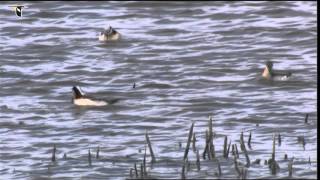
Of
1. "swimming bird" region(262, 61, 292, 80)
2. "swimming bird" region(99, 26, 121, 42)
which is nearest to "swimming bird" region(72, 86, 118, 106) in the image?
"swimming bird" region(262, 61, 292, 80)

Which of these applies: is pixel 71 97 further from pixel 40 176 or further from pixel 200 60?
pixel 40 176

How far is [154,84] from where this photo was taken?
19.6 m

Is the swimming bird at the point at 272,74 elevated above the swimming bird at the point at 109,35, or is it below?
above

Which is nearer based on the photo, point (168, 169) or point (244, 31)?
point (168, 169)

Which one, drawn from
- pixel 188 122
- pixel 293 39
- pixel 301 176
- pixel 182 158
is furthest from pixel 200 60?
pixel 301 176

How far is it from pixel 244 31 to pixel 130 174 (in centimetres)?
1168

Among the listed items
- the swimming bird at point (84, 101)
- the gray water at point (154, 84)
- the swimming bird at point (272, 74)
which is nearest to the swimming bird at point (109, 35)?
the gray water at point (154, 84)

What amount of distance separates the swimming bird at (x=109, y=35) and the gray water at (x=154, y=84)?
0.10 m

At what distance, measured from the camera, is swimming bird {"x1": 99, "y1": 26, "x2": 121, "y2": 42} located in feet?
74.7

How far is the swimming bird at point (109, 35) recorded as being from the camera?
22766 millimetres

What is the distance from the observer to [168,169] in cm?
1347

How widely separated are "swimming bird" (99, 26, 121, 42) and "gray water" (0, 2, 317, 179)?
4.1 inches

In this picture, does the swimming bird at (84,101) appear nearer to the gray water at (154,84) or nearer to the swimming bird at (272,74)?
the gray water at (154,84)

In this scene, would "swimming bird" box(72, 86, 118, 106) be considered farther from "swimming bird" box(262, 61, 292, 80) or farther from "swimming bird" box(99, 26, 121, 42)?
"swimming bird" box(99, 26, 121, 42)
